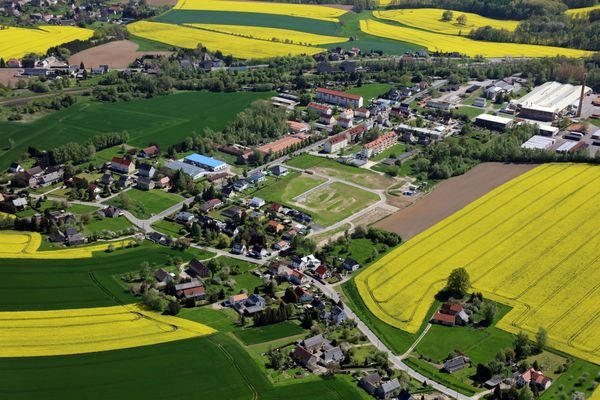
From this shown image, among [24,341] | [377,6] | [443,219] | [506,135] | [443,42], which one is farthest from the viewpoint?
[377,6]

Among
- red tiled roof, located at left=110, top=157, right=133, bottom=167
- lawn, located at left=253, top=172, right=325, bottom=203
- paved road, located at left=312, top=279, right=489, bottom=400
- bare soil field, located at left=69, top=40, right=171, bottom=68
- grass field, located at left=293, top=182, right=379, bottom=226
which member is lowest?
paved road, located at left=312, top=279, right=489, bottom=400

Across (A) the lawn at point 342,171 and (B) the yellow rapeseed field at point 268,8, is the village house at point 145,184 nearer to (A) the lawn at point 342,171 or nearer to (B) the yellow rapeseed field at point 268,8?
(A) the lawn at point 342,171

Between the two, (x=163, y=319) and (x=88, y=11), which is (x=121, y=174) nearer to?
(x=163, y=319)

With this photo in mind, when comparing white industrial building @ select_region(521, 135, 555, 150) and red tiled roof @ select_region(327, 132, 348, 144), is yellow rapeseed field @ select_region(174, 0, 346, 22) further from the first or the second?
white industrial building @ select_region(521, 135, 555, 150)

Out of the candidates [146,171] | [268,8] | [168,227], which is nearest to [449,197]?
[168,227]

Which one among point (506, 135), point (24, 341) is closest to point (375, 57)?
point (506, 135)

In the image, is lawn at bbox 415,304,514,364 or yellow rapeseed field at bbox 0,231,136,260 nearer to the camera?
lawn at bbox 415,304,514,364

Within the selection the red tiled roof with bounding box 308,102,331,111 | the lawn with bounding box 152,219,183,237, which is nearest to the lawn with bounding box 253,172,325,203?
the lawn with bounding box 152,219,183,237
